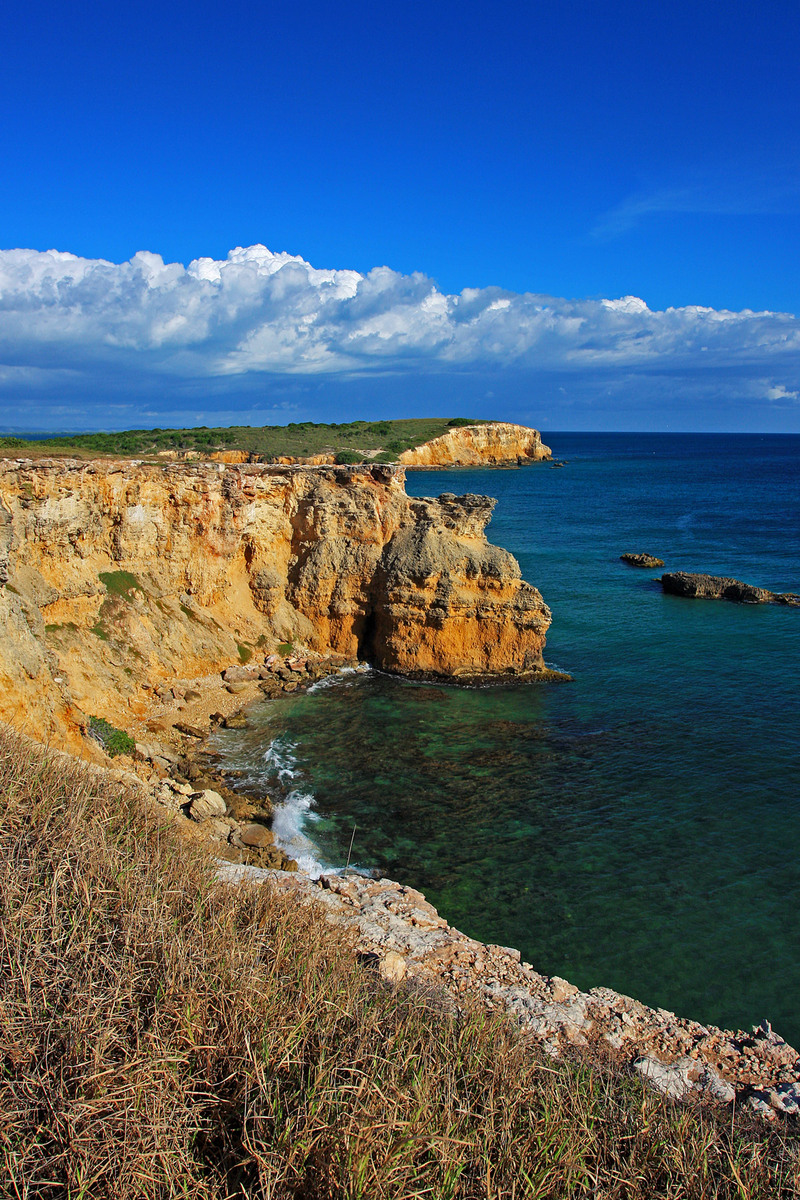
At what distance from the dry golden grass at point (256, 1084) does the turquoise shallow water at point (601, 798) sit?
6253 mm

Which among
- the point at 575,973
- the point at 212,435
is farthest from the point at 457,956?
the point at 212,435

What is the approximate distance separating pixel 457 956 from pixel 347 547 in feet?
64.7

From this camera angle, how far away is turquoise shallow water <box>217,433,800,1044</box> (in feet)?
44.2

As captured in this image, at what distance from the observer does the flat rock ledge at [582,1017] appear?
915 centimetres

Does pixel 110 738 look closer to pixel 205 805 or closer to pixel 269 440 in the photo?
pixel 205 805

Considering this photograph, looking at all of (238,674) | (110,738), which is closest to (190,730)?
(110,738)

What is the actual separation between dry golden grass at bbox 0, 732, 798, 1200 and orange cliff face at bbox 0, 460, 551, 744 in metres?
15.6

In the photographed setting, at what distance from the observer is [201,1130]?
5.04 meters

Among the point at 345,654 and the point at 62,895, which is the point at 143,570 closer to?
the point at 345,654

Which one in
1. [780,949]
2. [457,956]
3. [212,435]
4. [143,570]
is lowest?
[780,949]

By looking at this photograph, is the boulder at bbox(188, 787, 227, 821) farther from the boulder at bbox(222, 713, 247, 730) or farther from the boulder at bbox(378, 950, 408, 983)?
the boulder at bbox(378, 950, 408, 983)

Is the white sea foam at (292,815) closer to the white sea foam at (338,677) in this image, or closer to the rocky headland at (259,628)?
the rocky headland at (259,628)

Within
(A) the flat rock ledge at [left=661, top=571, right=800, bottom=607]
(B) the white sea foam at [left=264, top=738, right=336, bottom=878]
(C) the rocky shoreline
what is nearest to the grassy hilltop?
(B) the white sea foam at [left=264, top=738, right=336, bottom=878]

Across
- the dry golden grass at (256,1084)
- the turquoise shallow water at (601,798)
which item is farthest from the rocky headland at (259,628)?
the dry golden grass at (256,1084)
